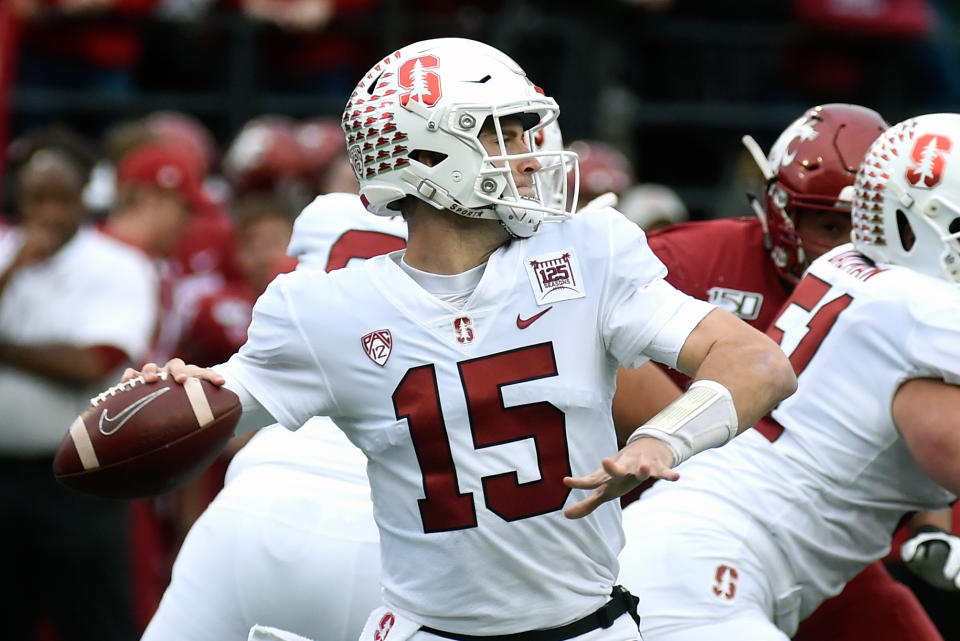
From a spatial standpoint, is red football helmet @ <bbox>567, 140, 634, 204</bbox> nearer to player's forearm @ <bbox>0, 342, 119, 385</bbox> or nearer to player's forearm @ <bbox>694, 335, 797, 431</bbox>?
player's forearm @ <bbox>0, 342, 119, 385</bbox>

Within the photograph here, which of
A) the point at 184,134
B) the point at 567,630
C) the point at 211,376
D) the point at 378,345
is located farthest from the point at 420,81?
the point at 184,134

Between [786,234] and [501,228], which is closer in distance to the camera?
[501,228]

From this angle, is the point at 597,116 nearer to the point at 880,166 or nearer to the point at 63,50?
the point at 63,50

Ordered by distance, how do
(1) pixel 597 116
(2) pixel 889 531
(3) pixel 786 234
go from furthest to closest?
(1) pixel 597 116 → (3) pixel 786 234 → (2) pixel 889 531

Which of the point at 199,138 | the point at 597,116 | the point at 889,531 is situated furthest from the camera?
the point at 597,116

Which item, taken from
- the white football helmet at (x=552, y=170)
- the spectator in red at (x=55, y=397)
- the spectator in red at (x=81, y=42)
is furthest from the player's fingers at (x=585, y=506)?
the spectator in red at (x=81, y=42)

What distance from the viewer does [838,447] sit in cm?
342

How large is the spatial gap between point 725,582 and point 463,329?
917 mm

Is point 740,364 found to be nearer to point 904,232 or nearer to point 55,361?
point 904,232

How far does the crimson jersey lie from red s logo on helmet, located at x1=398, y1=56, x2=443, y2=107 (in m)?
1.32

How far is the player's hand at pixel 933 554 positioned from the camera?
12.2ft

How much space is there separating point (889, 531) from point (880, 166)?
860mm

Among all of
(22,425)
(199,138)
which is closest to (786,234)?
(22,425)

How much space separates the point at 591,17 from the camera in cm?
899
